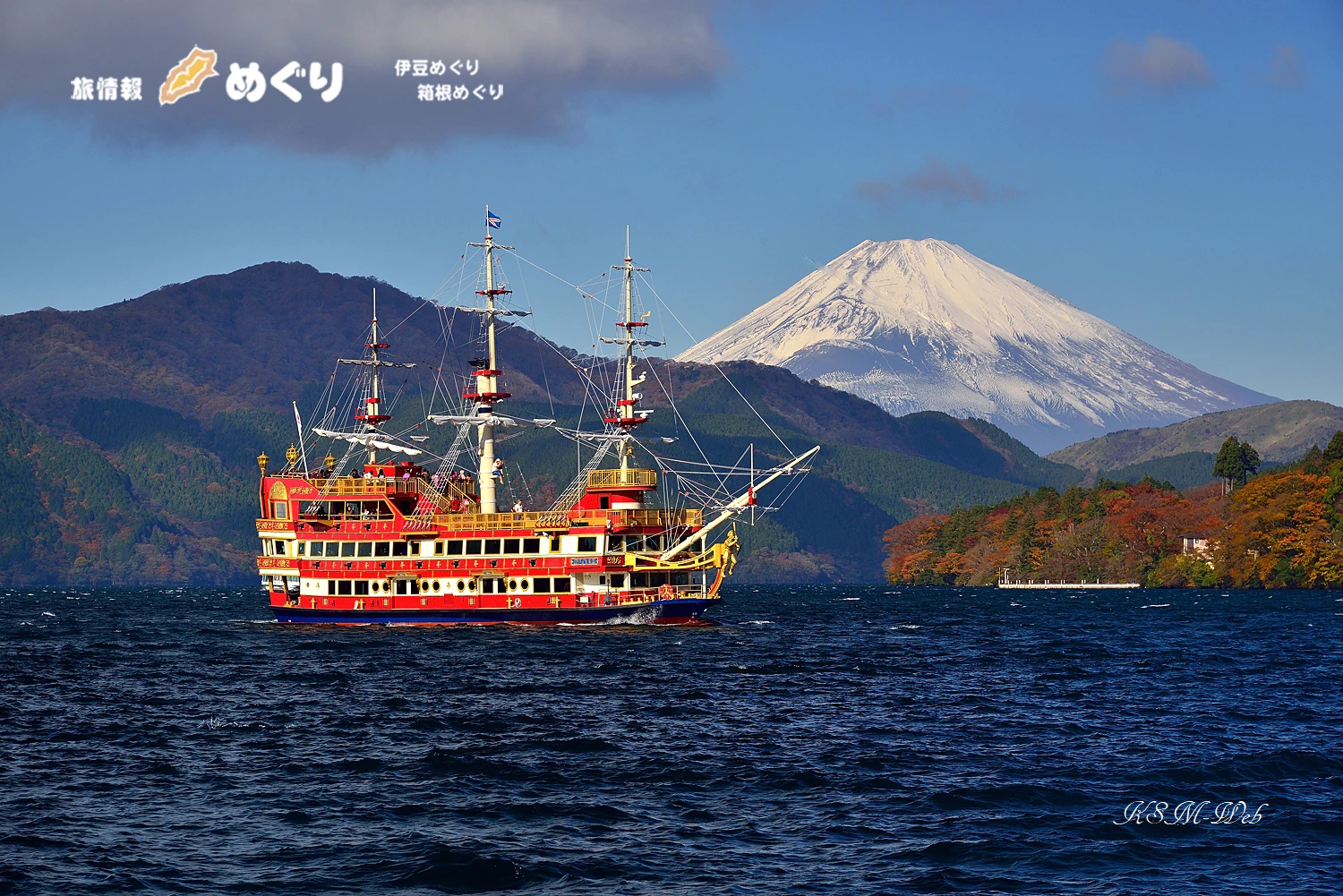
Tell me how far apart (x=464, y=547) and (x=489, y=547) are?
1.69 metres

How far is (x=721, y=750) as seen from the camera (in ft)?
144

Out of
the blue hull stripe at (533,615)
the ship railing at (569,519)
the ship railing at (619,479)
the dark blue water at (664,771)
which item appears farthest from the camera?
the blue hull stripe at (533,615)

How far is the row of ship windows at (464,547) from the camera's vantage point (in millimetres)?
91625

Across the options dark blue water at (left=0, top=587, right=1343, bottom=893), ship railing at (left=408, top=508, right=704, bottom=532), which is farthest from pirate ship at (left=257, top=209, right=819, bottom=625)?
dark blue water at (left=0, top=587, right=1343, bottom=893)

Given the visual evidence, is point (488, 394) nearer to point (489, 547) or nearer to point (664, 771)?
point (489, 547)

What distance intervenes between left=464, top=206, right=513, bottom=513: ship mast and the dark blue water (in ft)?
82.1

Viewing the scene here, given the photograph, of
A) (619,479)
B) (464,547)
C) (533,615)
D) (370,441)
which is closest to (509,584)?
(533,615)

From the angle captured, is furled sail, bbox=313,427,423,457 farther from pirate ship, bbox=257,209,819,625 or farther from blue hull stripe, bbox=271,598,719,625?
blue hull stripe, bbox=271,598,719,625

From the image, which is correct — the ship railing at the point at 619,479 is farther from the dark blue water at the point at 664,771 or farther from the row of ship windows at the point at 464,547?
the dark blue water at the point at 664,771

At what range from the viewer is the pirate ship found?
91.8 m

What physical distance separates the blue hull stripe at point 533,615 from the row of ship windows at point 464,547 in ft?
11.4

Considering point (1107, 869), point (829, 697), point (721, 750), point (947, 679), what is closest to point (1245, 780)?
point (1107, 869)

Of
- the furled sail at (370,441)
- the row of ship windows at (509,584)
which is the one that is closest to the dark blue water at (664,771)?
the row of ship windows at (509,584)

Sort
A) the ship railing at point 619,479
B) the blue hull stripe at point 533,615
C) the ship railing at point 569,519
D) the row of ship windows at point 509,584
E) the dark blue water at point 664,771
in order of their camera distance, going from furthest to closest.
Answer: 1. the row of ship windows at point 509,584
2. the blue hull stripe at point 533,615
3. the ship railing at point 619,479
4. the ship railing at point 569,519
5. the dark blue water at point 664,771
